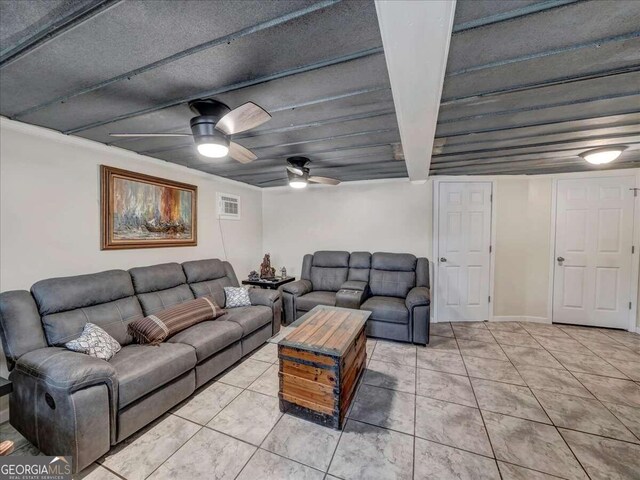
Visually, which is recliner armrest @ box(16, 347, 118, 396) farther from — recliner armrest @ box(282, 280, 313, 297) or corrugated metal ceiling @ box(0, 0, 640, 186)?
recliner armrest @ box(282, 280, 313, 297)

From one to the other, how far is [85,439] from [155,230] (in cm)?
208

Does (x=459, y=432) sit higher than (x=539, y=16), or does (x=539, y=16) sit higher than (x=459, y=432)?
(x=539, y=16)

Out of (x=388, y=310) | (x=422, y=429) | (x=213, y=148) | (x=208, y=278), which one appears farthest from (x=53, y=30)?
(x=388, y=310)

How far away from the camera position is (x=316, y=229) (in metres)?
4.71

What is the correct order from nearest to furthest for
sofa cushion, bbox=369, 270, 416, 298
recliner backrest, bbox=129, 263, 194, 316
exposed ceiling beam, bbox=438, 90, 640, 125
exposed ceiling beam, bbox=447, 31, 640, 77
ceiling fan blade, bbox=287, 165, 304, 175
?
exposed ceiling beam, bbox=447, 31, 640, 77, exposed ceiling beam, bbox=438, 90, 640, 125, recliner backrest, bbox=129, 263, 194, 316, ceiling fan blade, bbox=287, 165, 304, 175, sofa cushion, bbox=369, 270, 416, 298

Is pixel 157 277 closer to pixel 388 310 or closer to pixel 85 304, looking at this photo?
pixel 85 304

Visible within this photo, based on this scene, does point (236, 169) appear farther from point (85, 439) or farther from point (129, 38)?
point (85, 439)

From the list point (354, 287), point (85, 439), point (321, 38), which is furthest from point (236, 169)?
point (85, 439)

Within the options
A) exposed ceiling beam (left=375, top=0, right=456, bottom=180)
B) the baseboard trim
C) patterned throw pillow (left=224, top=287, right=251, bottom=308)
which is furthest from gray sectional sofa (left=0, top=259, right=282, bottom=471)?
the baseboard trim

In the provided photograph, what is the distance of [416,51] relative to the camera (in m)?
1.07

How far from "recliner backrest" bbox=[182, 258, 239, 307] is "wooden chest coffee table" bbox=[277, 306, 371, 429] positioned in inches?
58.3

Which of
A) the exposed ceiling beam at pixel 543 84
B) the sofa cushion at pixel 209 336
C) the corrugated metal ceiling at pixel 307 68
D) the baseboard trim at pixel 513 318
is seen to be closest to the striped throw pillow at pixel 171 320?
the sofa cushion at pixel 209 336

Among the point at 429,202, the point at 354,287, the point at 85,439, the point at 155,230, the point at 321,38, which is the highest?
the point at 321,38

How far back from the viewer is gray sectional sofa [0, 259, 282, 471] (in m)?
1.45
